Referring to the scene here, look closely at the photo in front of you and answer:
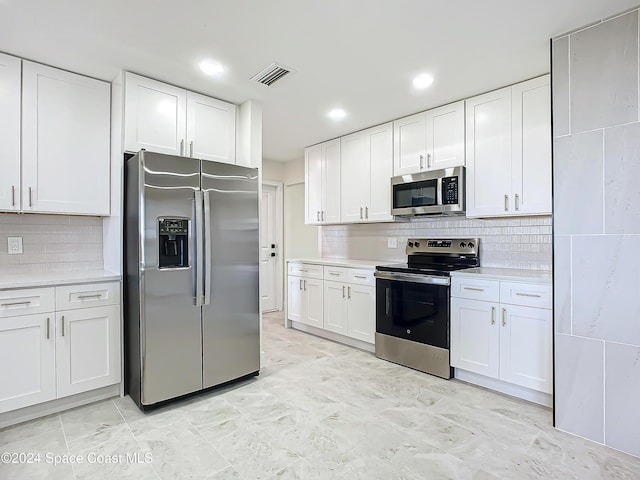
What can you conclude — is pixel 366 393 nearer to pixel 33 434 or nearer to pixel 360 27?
pixel 33 434

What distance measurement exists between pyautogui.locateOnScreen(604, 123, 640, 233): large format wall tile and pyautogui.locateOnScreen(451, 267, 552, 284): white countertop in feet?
2.04

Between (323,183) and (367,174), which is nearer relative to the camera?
(367,174)

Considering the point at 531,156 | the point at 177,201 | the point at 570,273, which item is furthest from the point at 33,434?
the point at 531,156

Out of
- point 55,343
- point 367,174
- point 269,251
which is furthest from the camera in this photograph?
point 269,251

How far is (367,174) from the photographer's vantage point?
4.03 meters

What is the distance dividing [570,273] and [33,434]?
3.40 meters

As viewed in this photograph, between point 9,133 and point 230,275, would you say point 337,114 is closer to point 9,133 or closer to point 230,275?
point 230,275

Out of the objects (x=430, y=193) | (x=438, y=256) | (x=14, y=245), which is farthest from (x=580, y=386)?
(x=14, y=245)

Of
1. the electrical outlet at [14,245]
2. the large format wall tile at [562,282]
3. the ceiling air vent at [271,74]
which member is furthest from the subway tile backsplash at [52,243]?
the large format wall tile at [562,282]

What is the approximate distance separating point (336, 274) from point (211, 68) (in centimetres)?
239

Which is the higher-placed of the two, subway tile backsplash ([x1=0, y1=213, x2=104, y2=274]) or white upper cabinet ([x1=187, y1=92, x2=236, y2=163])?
white upper cabinet ([x1=187, y1=92, x2=236, y2=163])

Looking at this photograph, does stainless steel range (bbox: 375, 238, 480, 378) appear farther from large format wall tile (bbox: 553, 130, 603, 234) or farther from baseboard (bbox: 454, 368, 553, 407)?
large format wall tile (bbox: 553, 130, 603, 234)

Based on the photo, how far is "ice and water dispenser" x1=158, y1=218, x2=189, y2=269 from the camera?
250cm

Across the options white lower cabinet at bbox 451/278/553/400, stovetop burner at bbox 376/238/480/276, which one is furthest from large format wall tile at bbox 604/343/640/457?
stovetop burner at bbox 376/238/480/276
